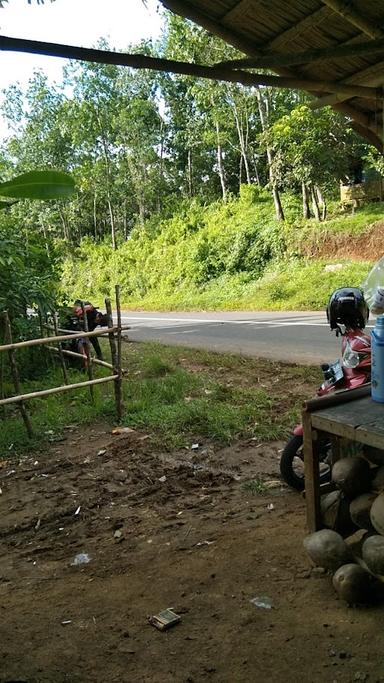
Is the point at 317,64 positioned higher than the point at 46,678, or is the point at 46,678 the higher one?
the point at 317,64

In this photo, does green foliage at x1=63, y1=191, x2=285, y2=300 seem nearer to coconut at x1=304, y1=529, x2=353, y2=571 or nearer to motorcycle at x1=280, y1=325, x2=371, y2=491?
motorcycle at x1=280, y1=325, x2=371, y2=491

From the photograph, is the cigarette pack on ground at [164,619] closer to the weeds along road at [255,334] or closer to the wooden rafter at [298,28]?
the wooden rafter at [298,28]

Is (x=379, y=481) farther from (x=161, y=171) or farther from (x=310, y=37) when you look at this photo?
(x=161, y=171)

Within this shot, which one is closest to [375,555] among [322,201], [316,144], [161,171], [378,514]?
[378,514]

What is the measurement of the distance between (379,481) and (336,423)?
432 mm

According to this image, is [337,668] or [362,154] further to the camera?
[362,154]

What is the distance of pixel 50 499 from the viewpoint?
3.86m

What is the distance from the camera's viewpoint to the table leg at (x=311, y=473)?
2.43 meters

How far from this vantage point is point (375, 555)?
81.5 inches

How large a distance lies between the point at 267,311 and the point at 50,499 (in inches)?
455

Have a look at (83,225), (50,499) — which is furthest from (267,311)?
(83,225)

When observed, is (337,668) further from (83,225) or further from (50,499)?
(83,225)

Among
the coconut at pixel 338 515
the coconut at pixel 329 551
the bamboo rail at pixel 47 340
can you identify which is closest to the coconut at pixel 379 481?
the coconut at pixel 338 515

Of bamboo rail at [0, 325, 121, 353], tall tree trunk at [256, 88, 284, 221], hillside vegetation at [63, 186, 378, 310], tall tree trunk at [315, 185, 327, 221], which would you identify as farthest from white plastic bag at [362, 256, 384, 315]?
tall tree trunk at [256, 88, 284, 221]
